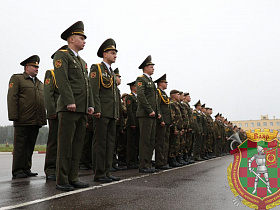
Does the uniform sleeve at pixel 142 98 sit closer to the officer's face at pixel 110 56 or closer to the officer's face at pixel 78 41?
the officer's face at pixel 110 56

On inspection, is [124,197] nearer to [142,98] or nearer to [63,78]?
[63,78]

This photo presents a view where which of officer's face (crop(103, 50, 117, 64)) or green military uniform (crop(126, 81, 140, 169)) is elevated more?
officer's face (crop(103, 50, 117, 64))

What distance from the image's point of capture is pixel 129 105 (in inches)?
311

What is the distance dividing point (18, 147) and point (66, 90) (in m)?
2.18

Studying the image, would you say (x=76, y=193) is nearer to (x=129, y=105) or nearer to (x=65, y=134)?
(x=65, y=134)

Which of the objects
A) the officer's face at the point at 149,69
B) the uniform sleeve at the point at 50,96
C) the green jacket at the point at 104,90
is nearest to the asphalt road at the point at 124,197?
the green jacket at the point at 104,90

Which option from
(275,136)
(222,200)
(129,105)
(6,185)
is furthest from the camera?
(129,105)

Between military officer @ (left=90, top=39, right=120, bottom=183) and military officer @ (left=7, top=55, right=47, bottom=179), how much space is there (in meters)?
1.48

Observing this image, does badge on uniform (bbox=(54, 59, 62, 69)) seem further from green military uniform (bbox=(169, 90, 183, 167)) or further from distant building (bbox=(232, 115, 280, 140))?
distant building (bbox=(232, 115, 280, 140))

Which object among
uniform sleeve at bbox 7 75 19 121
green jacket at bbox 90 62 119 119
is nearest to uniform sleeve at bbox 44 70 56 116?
uniform sleeve at bbox 7 75 19 121

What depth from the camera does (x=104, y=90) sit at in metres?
4.91

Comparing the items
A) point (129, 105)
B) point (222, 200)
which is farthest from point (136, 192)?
point (129, 105)

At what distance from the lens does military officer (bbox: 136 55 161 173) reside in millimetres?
6133

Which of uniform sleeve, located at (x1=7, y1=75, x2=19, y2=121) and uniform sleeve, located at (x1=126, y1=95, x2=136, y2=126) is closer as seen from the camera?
uniform sleeve, located at (x1=7, y1=75, x2=19, y2=121)
